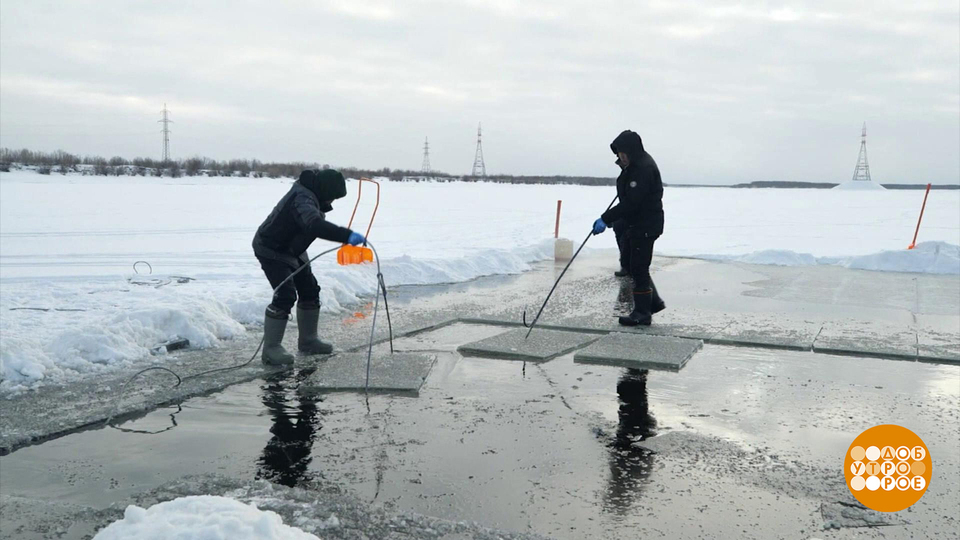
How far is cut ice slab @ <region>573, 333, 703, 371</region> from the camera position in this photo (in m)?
6.30

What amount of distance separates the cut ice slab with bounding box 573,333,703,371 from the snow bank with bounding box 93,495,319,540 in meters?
3.87

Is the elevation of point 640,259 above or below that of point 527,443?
above

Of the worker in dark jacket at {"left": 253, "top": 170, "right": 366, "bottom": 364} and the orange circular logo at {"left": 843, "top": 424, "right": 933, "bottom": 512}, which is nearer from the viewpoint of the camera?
the orange circular logo at {"left": 843, "top": 424, "right": 933, "bottom": 512}

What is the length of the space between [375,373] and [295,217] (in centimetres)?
137

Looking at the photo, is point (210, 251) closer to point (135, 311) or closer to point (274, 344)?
point (135, 311)

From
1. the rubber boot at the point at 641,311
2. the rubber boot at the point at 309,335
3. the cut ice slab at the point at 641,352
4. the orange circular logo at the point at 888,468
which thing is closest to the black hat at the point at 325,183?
the rubber boot at the point at 309,335

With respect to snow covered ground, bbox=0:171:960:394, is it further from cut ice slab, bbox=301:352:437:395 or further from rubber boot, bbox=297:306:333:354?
cut ice slab, bbox=301:352:437:395

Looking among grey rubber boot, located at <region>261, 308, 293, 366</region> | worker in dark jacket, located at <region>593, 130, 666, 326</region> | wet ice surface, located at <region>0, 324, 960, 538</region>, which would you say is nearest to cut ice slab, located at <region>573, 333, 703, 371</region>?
wet ice surface, located at <region>0, 324, 960, 538</region>

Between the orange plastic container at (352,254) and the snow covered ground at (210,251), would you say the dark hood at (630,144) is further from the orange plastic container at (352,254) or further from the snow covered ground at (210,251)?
the snow covered ground at (210,251)

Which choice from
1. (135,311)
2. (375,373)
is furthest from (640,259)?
(135,311)

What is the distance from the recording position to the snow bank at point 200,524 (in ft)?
8.75

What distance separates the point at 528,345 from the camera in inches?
271

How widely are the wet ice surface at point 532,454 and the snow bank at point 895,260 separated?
8.39 metres

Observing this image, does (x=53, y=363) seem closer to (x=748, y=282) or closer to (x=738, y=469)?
(x=738, y=469)
